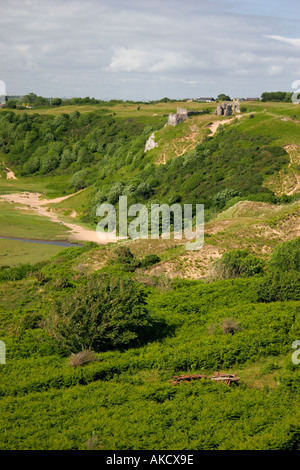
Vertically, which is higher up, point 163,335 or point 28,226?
point 163,335

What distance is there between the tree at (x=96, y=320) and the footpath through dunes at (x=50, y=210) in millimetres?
41361

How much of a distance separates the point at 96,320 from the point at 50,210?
69.0 m

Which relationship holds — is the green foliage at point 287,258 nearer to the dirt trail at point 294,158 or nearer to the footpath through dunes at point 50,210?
the dirt trail at point 294,158

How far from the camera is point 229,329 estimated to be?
21.5 m

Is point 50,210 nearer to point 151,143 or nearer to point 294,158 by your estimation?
point 151,143

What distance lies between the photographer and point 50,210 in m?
86.9

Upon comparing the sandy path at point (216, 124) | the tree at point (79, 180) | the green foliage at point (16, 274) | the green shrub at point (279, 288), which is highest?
A: the sandy path at point (216, 124)

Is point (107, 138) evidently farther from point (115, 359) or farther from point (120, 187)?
point (115, 359)

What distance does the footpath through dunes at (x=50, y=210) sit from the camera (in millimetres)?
66625

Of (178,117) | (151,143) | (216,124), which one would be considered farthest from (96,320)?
(178,117)

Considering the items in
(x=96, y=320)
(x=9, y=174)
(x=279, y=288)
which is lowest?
(x=279, y=288)

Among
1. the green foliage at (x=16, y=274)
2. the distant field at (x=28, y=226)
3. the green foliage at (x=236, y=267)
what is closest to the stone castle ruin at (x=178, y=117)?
the distant field at (x=28, y=226)

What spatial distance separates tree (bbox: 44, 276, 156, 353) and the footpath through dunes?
41.4 m
